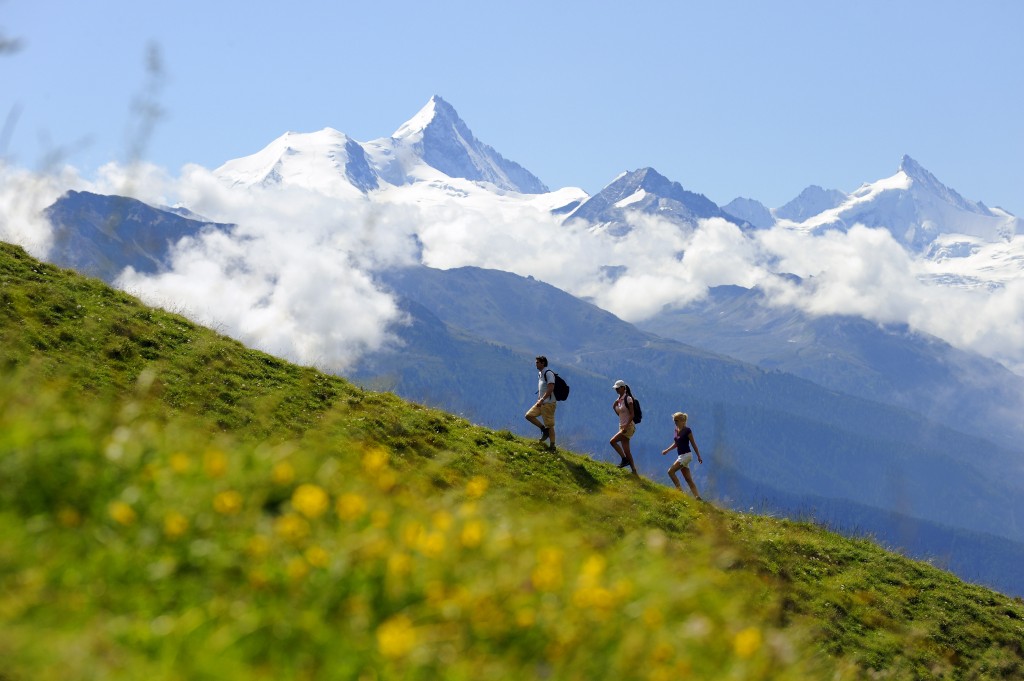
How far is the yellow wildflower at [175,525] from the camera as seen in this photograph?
659 centimetres

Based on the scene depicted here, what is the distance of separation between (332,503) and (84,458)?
77.1 inches

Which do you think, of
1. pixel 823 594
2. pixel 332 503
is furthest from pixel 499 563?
pixel 823 594

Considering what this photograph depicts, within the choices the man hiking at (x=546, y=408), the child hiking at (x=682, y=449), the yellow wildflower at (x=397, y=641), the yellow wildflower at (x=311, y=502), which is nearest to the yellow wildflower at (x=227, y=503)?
the yellow wildflower at (x=311, y=502)

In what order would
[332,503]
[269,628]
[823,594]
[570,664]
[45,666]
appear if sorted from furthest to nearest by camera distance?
[823,594], [332,503], [570,664], [269,628], [45,666]

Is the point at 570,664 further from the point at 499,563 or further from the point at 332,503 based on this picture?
the point at 332,503

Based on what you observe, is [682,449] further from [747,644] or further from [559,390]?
[747,644]

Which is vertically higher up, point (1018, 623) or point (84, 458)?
point (84, 458)

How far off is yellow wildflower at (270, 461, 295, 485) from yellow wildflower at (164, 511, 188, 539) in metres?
1.08

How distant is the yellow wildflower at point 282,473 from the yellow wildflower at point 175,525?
1.08 meters

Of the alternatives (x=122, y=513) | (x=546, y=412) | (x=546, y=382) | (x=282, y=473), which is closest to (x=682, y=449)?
(x=546, y=412)

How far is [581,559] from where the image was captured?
7945 mm

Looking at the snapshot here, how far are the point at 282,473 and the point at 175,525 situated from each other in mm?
1272

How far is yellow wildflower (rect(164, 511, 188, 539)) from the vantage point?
21.6ft

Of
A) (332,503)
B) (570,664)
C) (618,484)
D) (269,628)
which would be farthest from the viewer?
(618,484)
